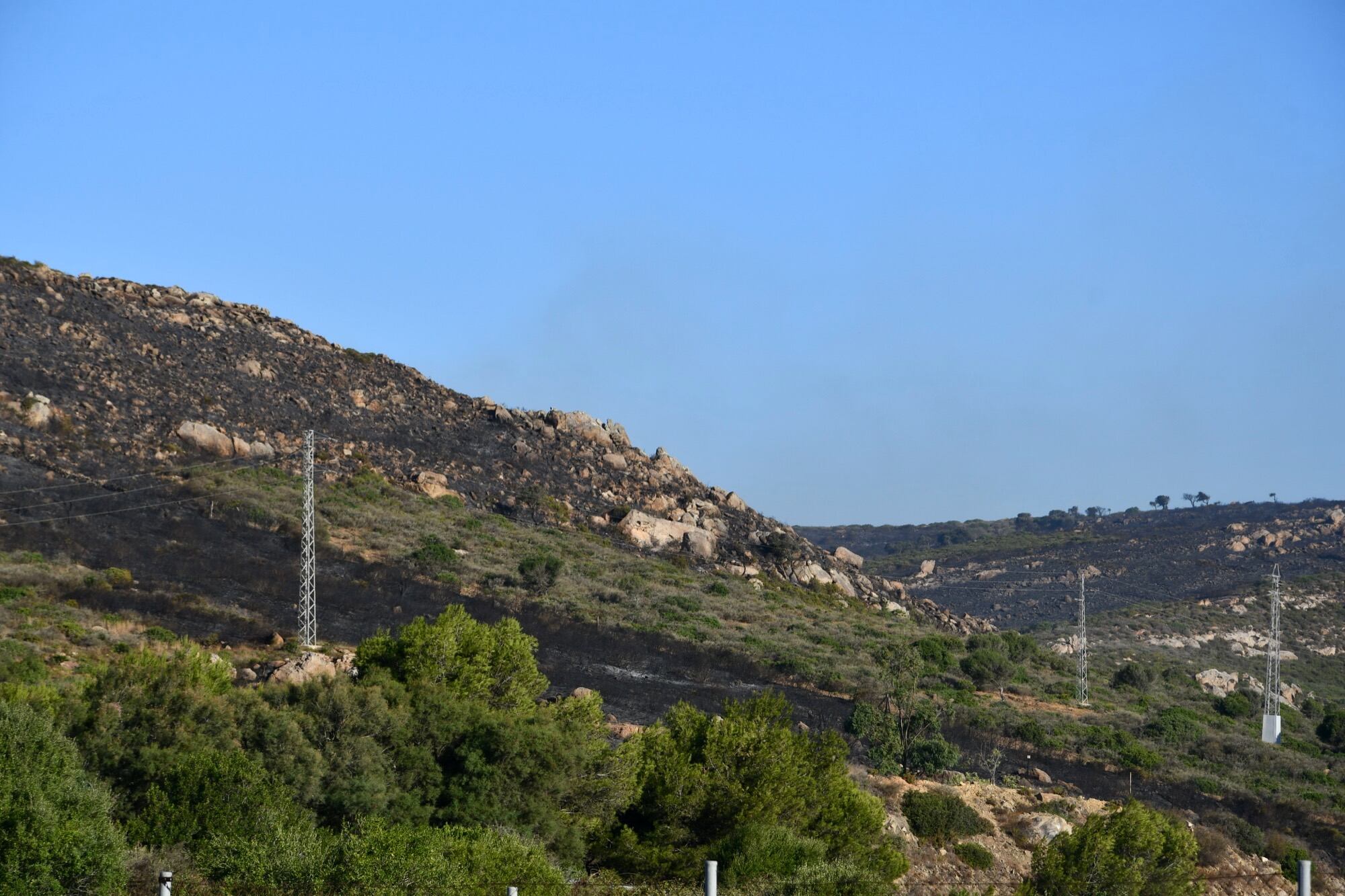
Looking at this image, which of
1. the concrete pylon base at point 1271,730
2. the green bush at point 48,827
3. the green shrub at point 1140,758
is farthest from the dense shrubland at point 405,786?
the concrete pylon base at point 1271,730

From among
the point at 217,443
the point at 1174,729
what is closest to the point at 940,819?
the point at 1174,729

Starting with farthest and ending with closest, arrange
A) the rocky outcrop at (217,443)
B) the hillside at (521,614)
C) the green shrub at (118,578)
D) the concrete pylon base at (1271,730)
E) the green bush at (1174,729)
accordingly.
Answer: the rocky outcrop at (217,443) → the concrete pylon base at (1271,730) → the green bush at (1174,729) → the green shrub at (118,578) → the hillside at (521,614)

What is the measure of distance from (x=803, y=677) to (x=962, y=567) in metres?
94.0

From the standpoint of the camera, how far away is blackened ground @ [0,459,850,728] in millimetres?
46375

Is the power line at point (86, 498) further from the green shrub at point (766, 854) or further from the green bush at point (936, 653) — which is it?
the green shrub at point (766, 854)

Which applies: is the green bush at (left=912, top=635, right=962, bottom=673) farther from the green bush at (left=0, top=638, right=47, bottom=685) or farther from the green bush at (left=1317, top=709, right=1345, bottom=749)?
the green bush at (left=0, top=638, right=47, bottom=685)

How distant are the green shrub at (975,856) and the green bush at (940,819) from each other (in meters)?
0.58

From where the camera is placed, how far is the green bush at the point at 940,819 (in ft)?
108

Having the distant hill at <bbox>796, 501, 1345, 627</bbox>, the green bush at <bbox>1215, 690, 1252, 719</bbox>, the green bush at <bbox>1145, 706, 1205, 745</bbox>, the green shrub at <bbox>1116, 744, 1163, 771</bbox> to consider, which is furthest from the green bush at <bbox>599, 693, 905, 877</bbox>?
the distant hill at <bbox>796, 501, 1345, 627</bbox>

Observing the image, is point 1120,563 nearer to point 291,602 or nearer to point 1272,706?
point 1272,706

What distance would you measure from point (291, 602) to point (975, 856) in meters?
31.6

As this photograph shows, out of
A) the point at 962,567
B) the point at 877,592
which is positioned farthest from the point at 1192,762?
the point at 962,567

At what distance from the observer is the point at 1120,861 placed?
26.0 meters

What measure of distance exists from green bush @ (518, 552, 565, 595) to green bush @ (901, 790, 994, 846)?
3278 cm
